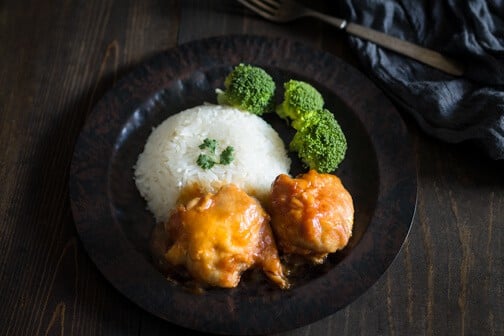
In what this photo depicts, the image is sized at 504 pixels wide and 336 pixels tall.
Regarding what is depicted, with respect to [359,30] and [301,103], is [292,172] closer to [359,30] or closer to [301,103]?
[301,103]

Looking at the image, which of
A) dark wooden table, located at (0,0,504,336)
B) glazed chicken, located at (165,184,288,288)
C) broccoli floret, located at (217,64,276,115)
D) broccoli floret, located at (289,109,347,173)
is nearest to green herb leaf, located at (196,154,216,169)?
glazed chicken, located at (165,184,288,288)

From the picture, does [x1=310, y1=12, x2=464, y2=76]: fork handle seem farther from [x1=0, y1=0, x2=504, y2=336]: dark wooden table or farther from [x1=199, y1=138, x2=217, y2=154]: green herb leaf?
[x1=199, y1=138, x2=217, y2=154]: green herb leaf

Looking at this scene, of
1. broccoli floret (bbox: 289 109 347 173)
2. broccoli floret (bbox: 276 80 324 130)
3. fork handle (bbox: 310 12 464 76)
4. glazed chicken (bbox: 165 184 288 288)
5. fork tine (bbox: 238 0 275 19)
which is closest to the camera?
glazed chicken (bbox: 165 184 288 288)

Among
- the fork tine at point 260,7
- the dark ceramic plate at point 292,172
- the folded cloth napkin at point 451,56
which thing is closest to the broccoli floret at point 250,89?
the dark ceramic plate at point 292,172

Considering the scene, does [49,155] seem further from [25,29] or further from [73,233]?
[25,29]

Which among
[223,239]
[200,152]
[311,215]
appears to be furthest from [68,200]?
[311,215]

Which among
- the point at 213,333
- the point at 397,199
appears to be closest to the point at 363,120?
the point at 397,199
